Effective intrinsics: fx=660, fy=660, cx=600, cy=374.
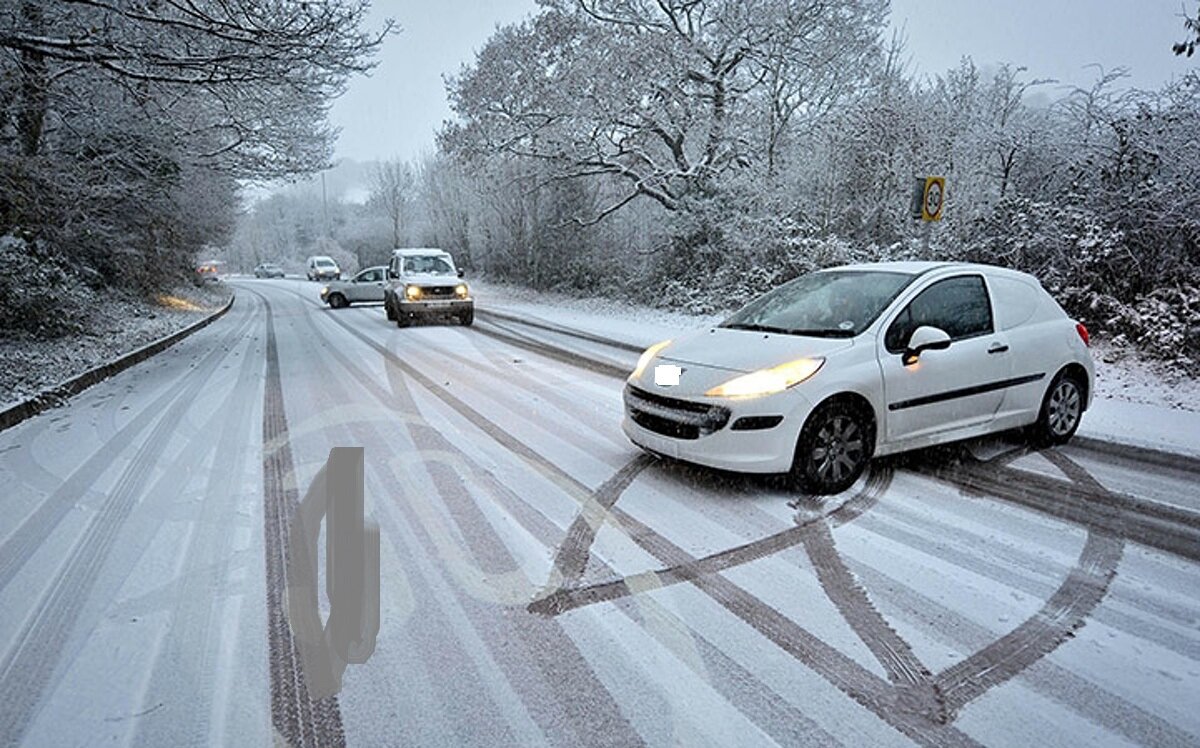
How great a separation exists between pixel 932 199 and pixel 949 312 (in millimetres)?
4312

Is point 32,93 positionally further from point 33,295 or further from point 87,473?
point 87,473

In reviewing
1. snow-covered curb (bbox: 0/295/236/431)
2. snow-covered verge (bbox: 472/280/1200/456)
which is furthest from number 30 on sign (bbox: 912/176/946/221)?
snow-covered curb (bbox: 0/295/236/431)

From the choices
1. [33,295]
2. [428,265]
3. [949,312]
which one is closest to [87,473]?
[949,312]

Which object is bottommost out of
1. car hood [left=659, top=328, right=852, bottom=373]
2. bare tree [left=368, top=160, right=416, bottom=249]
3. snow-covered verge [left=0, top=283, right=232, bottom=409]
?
snow-covered verge [left=0, top=283, right=232, bottom=409]

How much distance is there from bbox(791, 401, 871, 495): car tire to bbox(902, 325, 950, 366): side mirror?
0.57 meters

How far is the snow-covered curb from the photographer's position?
21.7 feet

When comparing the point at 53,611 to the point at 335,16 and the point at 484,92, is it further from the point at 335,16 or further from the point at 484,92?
the point at 484,92

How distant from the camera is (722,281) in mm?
17141

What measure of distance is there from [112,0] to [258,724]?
889 cm

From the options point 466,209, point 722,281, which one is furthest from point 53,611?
point 466,209

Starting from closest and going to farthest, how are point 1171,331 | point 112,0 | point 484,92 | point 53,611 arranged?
point 53,611 → point 112,0 → point 1171,331 → point 484,92

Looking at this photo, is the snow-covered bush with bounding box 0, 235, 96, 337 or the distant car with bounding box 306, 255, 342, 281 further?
the distant car with bounding box 306, 255, 342, 281

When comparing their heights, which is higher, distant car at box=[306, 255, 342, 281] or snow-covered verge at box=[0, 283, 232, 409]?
distant car at box=[306, 255, 342, 281]

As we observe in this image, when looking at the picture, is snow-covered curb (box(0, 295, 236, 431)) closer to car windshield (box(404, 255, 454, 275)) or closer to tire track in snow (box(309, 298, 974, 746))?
car windshield (box(404, 255, 454, 275))
